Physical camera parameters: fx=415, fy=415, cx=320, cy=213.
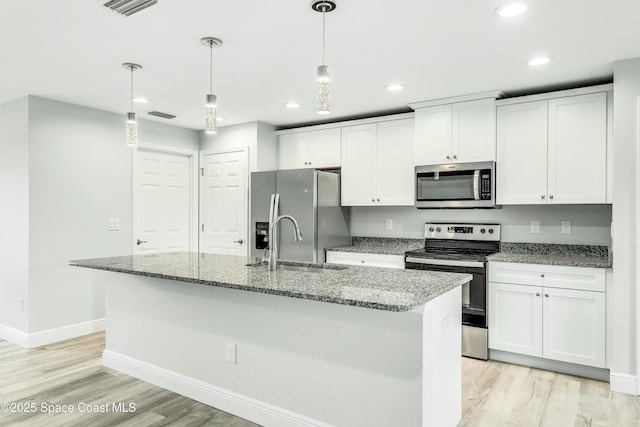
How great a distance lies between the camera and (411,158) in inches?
165

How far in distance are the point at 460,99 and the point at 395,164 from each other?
88cm

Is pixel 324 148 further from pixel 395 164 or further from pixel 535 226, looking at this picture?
pixel 535 226

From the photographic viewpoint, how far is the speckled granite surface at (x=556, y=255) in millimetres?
3152

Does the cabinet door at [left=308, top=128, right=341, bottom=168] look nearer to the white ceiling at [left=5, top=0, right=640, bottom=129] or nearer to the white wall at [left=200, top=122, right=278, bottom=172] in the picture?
the white wall at [left=200, top=122, right=278, bottom=172]

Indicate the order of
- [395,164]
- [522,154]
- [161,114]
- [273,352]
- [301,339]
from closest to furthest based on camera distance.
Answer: [301,339] → [273,352] → [522,154] → [395,164] → [161,114]

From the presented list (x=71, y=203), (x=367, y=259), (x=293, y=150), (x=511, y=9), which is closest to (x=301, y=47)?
(x=511, y=9)

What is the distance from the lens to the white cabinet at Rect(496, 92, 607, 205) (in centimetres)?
325

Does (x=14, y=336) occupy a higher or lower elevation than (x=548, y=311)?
lower

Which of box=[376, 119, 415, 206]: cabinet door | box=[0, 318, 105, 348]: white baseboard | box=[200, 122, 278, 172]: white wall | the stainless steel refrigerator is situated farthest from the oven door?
box=[0, 318, 105, 348]: white baseboard

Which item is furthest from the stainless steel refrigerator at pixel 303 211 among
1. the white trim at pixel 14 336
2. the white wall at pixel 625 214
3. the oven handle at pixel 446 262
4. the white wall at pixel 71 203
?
the white wall at pixel 625 214

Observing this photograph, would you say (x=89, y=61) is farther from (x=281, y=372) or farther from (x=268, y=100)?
(x=281, y=372)

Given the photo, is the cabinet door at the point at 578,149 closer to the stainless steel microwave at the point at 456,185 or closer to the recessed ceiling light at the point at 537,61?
the stainless steel microwave at the point at 456,185

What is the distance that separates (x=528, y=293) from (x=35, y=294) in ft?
14.2

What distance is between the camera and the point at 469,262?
348 centimetres
